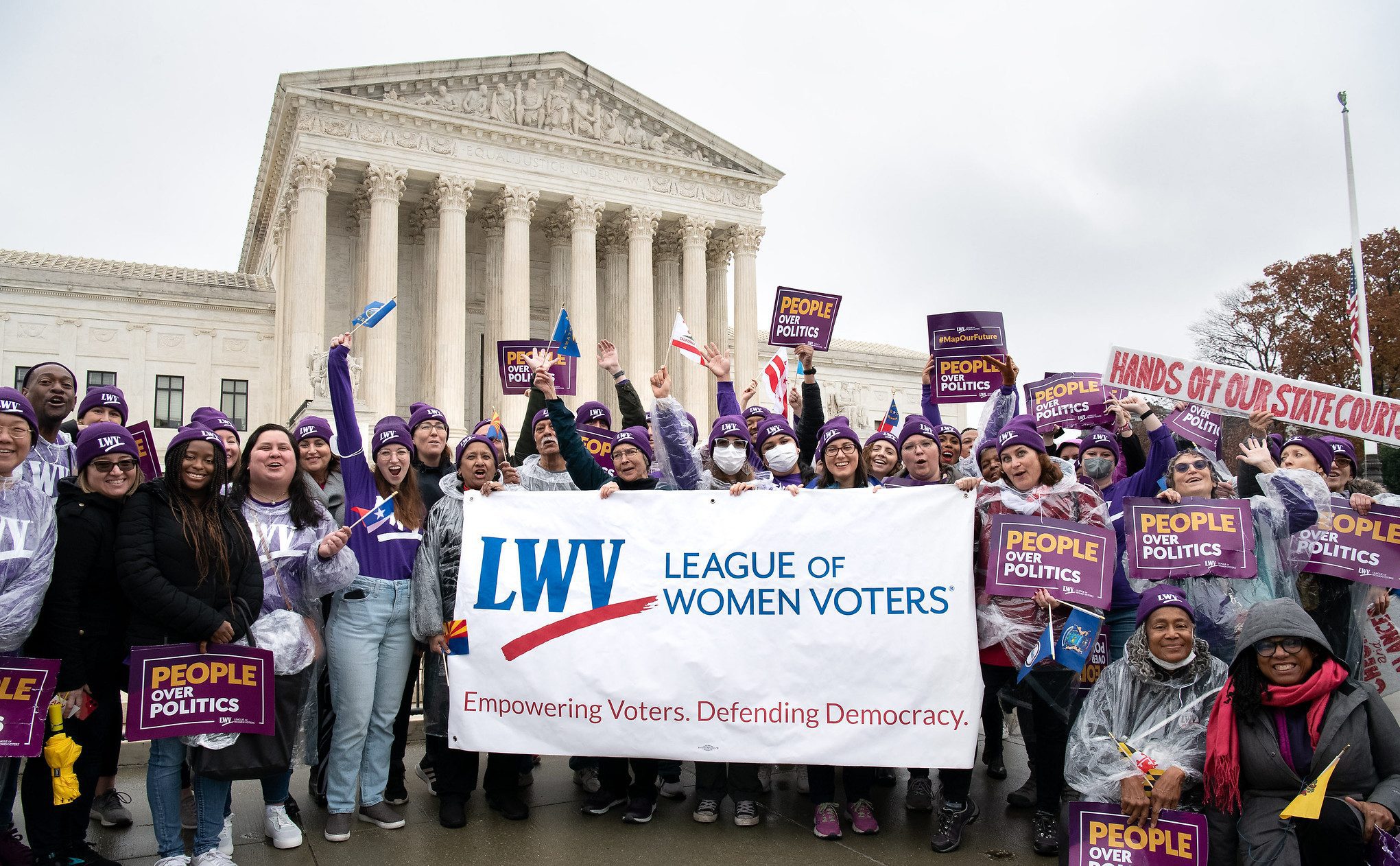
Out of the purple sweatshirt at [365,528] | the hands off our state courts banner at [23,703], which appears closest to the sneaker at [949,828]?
the purple sweatshirt at [365,528]

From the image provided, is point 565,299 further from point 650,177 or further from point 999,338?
point 999,338

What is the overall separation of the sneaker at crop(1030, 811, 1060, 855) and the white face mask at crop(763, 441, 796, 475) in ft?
8.94

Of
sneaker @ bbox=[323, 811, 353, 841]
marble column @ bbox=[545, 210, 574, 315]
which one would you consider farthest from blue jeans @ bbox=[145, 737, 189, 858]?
marble column @ bbox=[545, 210, 574, 315]

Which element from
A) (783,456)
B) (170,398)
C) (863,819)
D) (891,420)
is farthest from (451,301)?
(863,819)

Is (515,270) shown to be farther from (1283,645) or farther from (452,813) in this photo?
(1283,645)

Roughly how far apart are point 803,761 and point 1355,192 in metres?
25.5

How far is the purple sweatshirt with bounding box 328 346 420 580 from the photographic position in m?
6.15

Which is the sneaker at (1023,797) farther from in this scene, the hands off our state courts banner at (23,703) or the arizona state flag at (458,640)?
the hands off our state courts banner at (23,703)

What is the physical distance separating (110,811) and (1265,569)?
7.33m

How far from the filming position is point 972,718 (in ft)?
18.9

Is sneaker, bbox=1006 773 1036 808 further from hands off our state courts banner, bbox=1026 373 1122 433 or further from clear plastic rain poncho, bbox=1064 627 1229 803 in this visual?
hands off our state courts banner, bbox=1026 373 1122 433

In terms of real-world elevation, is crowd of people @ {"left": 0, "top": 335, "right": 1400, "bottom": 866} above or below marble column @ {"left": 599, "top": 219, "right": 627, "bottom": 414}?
below

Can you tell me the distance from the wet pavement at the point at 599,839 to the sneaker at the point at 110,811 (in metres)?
0.06

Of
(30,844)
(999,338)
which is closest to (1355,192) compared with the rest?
(999,338)
